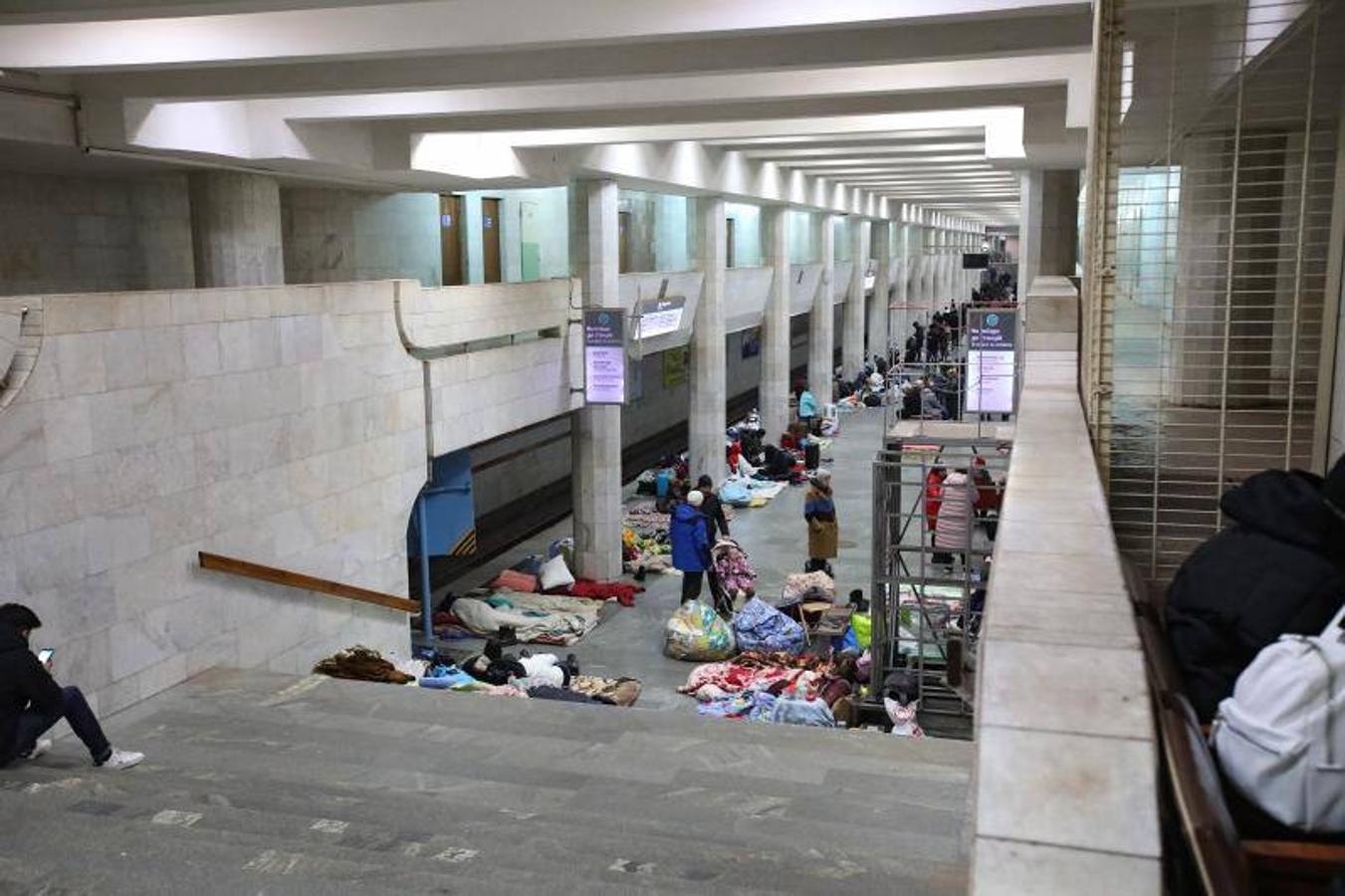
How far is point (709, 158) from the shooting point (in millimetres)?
20109

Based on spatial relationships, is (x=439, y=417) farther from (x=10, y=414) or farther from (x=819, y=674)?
(x=10, y=414)

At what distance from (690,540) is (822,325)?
19015 mm

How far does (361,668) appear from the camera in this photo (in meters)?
9.94

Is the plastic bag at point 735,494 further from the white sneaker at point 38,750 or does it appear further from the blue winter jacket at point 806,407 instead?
the white sneaker at point 38,750

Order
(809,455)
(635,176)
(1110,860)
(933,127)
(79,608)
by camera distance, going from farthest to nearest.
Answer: (809,455) < (635,176) < (933,127) < (79,608) < (1110,860)

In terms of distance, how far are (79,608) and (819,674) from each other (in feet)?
21.4

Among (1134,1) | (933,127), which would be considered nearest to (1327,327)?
(1134,1)

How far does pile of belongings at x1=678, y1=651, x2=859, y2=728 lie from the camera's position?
384 inches

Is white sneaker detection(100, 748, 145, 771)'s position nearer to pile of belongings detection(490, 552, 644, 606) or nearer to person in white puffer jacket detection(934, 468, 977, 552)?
person in white puffer jacket detection(934, 468, 977, 552)

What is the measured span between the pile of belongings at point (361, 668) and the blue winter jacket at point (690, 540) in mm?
4996

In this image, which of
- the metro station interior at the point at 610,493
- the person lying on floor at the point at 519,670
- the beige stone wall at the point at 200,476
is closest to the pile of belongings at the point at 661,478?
the metro station interior at the point at 610,493

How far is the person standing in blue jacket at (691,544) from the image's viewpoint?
573 inches

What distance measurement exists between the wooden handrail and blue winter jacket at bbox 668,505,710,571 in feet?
12.2

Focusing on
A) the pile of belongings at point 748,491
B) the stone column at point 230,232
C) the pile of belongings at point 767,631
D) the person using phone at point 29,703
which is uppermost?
the stone column at point 230,232
